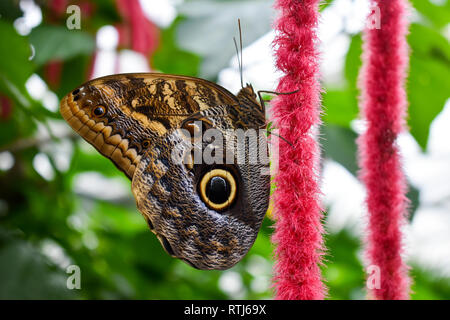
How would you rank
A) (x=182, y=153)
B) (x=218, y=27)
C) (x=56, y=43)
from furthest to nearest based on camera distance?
(x=56, y=43) < (x=218, y=27) < (x=182, y=153)

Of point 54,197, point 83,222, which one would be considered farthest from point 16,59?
point 83,222

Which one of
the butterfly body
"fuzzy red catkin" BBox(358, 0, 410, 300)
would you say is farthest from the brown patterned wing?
"fuzzy red catkin" BBox(358, 0, 410, 300)

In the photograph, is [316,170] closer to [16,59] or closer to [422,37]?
[422,37]

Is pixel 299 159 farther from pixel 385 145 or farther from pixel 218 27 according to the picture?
pixel 218 27

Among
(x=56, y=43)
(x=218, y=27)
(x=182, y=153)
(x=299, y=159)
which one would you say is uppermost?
(x=56, y=43)

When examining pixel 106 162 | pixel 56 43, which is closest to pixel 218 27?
pixel 56 43
